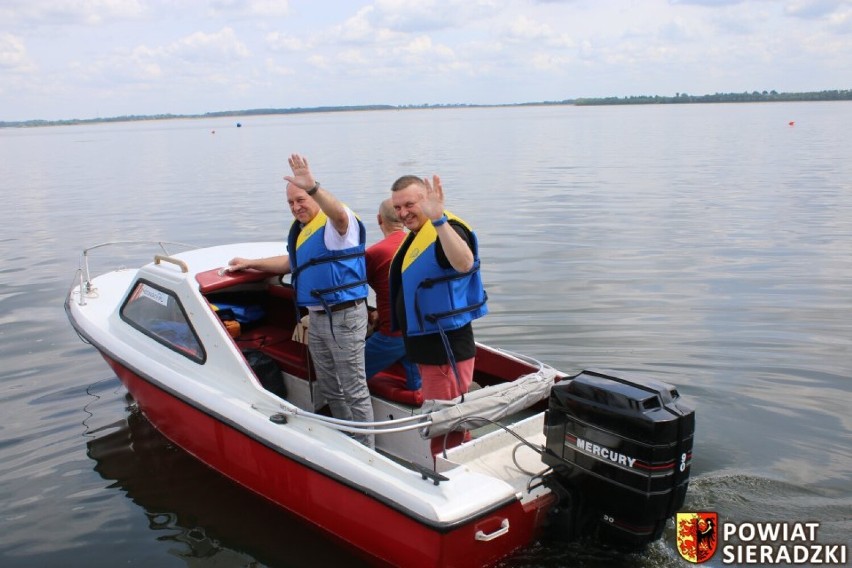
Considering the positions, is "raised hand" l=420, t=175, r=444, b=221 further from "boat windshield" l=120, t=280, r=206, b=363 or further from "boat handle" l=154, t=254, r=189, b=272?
"boat handle" l=154, t=254, r=189, b=272

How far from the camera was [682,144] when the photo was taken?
35.2 m

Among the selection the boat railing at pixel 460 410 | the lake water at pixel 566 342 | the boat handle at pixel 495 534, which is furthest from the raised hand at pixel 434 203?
the lake water at pixel 566 342

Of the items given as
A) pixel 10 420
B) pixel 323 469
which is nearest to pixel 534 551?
pixel 323 469

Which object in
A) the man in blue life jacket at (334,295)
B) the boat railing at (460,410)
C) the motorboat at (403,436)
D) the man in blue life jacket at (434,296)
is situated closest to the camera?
the motorboat at (403,436)

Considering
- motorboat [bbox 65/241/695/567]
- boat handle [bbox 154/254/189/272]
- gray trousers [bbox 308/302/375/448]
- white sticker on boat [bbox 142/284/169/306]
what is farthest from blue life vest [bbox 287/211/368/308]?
white sticker on boat [bbox 142/284/169/306]

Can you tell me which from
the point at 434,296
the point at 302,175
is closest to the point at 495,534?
the point at 434,296

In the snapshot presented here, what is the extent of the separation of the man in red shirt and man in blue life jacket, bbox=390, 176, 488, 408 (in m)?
0.55

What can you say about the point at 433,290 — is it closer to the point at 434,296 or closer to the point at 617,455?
the point at 434,296

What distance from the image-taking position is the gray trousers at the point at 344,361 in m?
4.41

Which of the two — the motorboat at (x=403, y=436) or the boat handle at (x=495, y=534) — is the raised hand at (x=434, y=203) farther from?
the boat handle at (x=495, y=534)

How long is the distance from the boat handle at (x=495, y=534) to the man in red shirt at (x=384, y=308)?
1207 millimetres

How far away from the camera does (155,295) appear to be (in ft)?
17.8

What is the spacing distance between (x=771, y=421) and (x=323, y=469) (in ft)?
11.8

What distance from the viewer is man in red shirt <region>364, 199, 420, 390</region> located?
15.2 ft
